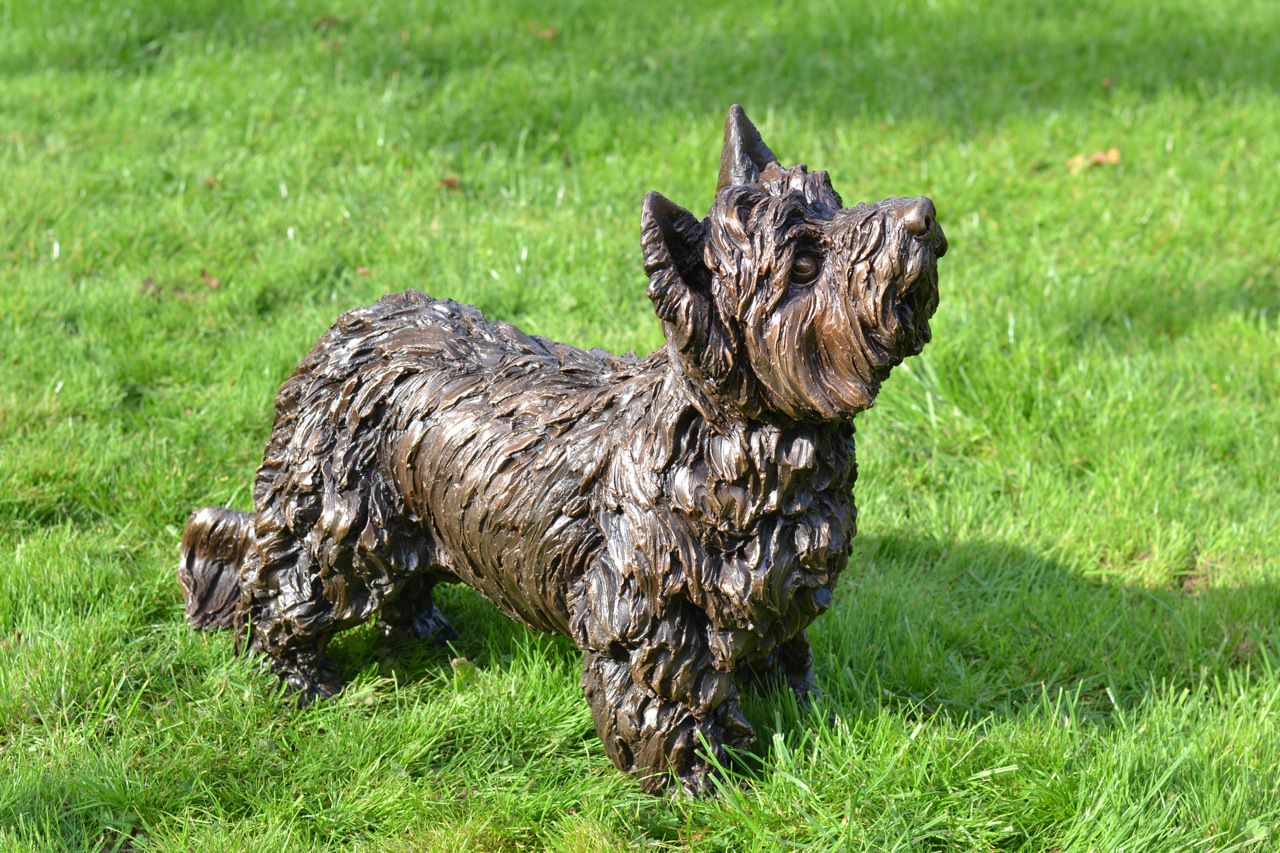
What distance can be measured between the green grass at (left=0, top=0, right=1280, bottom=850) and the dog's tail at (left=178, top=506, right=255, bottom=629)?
0.10 m

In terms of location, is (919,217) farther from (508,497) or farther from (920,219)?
(508,497)

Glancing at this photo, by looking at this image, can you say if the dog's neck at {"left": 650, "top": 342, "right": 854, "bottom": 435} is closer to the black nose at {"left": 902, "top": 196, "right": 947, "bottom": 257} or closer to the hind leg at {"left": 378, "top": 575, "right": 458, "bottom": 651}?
the black nose at {"left": 902, "top": 196, "right": 947, "bottom": 257}

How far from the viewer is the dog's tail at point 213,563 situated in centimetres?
397

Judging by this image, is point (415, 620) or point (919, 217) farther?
point (415, 620)

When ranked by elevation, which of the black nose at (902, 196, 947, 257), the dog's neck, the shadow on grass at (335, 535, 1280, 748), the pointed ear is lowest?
the shadow on grass at (335, 535, 1280, 748)

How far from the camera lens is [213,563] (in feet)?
13.3

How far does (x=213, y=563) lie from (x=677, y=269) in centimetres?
212

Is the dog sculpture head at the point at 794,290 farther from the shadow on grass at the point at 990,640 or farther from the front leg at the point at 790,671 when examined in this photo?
the shadow on grass at the point at 990,640

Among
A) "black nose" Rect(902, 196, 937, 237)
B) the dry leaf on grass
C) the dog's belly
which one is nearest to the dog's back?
the dog's belly

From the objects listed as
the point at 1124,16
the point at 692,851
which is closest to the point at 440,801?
the point at 692,851

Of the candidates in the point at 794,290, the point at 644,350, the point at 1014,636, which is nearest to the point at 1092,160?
the point at 644,350

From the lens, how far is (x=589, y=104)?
7465 millimetres

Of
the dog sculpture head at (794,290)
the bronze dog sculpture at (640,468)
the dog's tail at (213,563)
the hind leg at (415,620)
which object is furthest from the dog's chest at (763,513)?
the dog's tail at (213,563)

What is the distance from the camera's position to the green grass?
3500 millimetres
